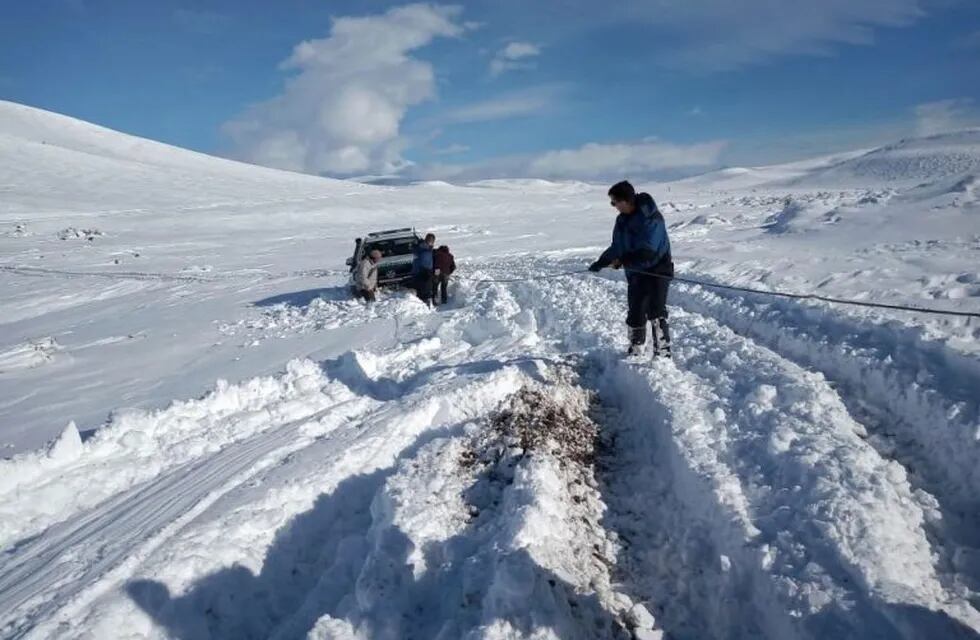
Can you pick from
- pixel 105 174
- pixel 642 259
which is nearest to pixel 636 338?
pixel 642 259

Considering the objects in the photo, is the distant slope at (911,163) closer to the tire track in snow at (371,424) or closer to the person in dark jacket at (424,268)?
the person in dark jacket at (424,268)

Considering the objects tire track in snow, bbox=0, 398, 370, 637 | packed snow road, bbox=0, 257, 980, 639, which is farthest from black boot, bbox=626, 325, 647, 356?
tire track in snow, bbox=0, 398, 370, 637

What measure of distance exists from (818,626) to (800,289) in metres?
6.98

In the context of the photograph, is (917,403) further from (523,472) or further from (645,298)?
(523,472)

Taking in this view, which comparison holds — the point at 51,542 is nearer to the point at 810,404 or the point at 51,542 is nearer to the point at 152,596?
the point at 152,596

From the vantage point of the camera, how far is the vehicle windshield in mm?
14414

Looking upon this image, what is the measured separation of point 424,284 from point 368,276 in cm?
133

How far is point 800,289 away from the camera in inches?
360

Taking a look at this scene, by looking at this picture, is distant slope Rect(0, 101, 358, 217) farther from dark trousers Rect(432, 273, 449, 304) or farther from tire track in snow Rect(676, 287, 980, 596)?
tire track in snow Rect(676, 287, 980, 596)

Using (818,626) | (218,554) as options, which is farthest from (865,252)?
(218,554)

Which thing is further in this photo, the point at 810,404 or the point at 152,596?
the point at 810,404

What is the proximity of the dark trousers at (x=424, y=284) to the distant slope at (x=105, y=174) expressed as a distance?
36874mm

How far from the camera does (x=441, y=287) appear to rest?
44.2 ft

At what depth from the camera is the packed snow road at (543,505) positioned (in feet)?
11.9
